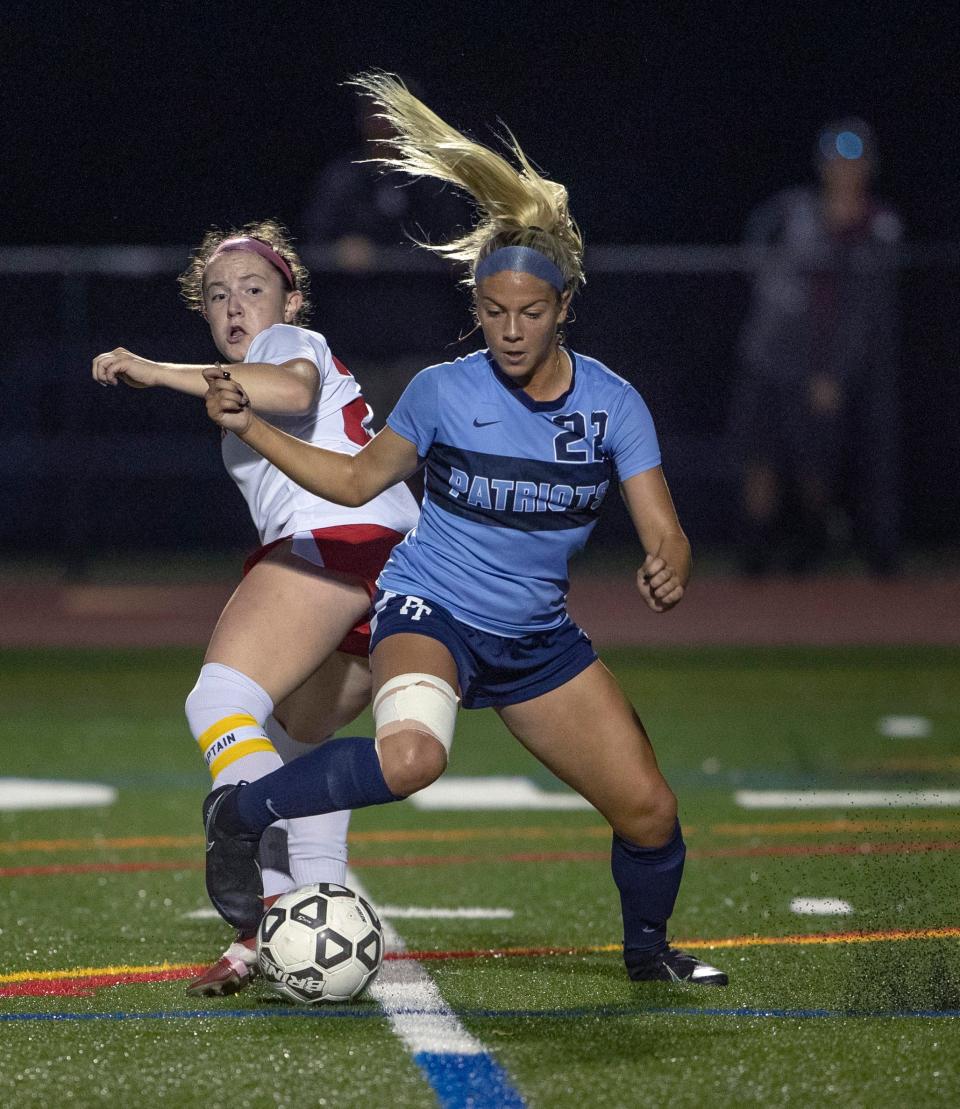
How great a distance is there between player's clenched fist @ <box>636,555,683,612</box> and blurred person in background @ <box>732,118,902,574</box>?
9.25m

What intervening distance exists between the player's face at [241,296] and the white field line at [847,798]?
306 centimetres

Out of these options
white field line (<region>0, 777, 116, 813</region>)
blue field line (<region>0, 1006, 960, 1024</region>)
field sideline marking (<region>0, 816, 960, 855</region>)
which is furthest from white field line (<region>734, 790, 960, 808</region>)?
blue field line (<region>0, 1006, 960, 1024</region>)

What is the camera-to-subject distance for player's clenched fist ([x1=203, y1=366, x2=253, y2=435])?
4.47 meters

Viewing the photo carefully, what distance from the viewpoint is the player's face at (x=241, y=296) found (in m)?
5.11

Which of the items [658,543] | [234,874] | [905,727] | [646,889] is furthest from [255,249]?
[905,727]

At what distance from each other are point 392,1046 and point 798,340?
10083mm

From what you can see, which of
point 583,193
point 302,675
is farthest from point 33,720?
point 583,193

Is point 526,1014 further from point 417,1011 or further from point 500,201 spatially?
point 500,201

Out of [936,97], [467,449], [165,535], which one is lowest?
[165,535]

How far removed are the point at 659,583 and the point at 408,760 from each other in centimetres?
68

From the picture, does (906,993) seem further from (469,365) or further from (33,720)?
(33,720)

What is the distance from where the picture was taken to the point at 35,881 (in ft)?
19.8

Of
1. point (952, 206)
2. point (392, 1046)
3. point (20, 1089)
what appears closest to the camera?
point (20, 1089)

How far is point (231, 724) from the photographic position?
15.3ft
